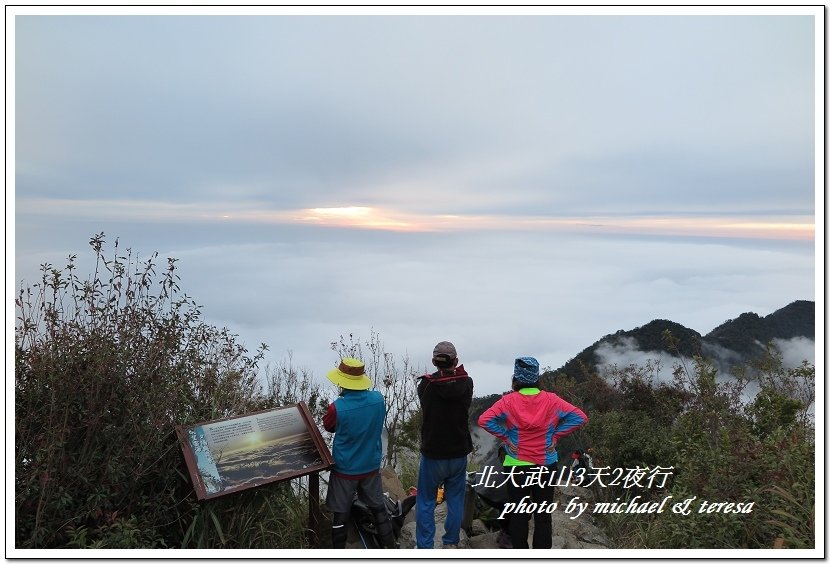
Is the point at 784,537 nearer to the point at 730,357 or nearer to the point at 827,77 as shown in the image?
the point at 827,77

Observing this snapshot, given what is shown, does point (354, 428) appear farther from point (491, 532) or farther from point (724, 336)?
point (724, 336)

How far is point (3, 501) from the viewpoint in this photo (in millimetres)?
5000

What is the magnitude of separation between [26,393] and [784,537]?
602cm

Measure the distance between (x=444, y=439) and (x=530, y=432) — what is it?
0.78 m

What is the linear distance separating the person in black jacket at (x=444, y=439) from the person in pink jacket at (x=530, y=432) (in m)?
0.33

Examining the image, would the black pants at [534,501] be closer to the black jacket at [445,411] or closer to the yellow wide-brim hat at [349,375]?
the black jacket at [445,411]

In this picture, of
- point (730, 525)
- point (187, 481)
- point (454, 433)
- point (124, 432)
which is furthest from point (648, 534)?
point (124, 432)

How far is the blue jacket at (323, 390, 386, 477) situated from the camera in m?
5.78

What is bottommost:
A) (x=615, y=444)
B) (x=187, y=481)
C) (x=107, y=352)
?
(x=615, y=444)

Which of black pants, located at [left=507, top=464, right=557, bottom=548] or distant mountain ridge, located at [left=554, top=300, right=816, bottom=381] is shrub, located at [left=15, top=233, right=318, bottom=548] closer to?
black pants, located at [left=507, top=464, right=557, bottom=548]

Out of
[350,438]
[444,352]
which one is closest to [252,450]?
[350,438]

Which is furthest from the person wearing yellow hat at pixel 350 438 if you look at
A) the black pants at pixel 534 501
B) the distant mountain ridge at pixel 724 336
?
the distant mountain ridge at pixel 724 336

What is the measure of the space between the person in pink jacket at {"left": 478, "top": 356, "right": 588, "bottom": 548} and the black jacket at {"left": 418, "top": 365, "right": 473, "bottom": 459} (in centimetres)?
29

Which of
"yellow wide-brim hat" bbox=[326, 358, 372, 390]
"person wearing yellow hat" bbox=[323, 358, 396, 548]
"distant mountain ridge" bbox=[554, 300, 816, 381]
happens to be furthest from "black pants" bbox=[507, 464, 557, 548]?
"distant mountain ridge" bbox=[554, 300, 816, 381]
